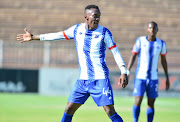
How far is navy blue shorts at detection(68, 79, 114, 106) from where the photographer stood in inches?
217

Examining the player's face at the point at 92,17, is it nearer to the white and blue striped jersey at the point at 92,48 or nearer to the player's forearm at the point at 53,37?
the white and blue striped jersey at the point at 92,48

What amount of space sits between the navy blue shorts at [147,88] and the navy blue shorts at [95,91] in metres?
2.51

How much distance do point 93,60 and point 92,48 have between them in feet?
0.56

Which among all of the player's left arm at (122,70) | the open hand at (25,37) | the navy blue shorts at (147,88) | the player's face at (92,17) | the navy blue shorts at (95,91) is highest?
the player's face at (92,17)

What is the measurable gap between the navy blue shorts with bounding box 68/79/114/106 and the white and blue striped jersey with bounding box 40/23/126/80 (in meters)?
0.08

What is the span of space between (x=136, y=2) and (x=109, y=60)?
315 inches

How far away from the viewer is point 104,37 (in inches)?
216

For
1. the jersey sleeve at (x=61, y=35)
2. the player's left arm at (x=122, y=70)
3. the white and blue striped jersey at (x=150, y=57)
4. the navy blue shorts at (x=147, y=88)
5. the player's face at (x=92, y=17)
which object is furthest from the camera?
the white and blue striped jersey at (x=150, y=57)

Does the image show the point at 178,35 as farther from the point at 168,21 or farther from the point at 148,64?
the point at 148,64

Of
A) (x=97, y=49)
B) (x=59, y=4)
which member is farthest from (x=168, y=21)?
(x=97, y=49)

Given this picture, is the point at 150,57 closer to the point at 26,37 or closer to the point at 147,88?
the point at 147,88

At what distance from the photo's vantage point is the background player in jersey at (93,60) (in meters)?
5.48

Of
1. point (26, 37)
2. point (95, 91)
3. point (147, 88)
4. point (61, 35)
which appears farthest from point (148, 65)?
point (26, 37)

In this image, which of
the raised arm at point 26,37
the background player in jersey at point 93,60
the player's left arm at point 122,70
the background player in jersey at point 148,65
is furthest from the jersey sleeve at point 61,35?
the background player in jersey at point 148,65
